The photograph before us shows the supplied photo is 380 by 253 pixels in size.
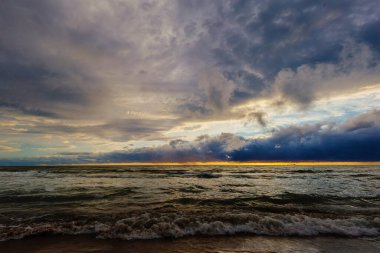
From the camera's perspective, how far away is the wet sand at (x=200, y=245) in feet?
22.5

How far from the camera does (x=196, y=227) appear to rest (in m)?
9.02

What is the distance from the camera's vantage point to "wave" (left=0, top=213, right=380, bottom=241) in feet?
27.5

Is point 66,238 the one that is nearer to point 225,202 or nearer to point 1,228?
point 1,228

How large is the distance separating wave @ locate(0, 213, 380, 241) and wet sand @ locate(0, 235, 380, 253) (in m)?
0.47

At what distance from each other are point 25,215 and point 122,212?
15.3ft

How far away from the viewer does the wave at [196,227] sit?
8.39m

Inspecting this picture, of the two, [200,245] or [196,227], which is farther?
[196,227]

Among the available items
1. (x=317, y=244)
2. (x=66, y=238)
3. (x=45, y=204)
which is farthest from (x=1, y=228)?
(x=317, y=244)

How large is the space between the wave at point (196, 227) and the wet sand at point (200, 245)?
0.47 metres

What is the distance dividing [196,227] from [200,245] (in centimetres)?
169

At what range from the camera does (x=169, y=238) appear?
320 inches

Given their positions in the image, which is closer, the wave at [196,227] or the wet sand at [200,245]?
the wet sand at [200,245]

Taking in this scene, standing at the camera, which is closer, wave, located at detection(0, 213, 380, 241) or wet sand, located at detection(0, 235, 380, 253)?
wet sand, located at detection(0, 235, 380, 253)

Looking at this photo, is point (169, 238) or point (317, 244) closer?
point (317, 244)
